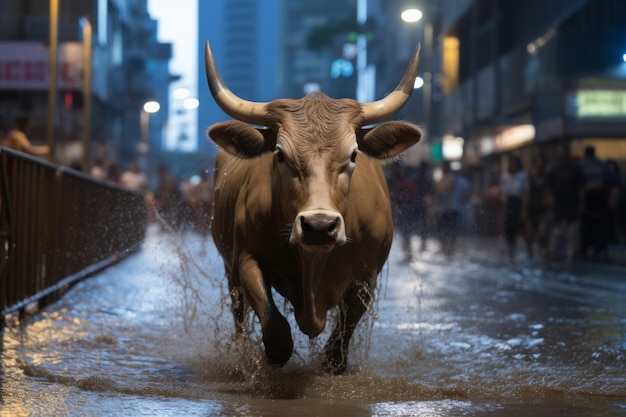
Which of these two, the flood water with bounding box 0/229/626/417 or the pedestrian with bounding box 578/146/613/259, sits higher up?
the pedestrian with bounding box 578/146/613/259

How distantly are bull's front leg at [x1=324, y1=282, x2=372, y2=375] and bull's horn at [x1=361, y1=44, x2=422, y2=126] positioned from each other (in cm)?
108

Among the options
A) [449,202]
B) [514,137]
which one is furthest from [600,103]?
[514,137]

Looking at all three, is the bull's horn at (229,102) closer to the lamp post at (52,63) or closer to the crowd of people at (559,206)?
the crowd of people at (559,206)

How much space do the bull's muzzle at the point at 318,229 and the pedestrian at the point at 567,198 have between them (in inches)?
535

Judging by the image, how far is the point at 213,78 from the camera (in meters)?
7.86

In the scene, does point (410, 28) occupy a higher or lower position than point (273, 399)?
higher

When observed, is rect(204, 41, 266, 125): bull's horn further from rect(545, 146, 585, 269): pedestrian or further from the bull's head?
rect(545, 146, 585, 269): pedestrian

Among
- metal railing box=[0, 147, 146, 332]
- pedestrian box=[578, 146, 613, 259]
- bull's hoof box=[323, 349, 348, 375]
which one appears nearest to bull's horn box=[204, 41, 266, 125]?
bull's hoof box=[323, 349, 348, 375]

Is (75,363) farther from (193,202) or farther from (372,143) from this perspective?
(193,202)

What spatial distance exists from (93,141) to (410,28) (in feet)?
106

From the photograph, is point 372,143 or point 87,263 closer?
point 372,143

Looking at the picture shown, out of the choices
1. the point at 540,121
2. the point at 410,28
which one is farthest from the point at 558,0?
the point at 410,28

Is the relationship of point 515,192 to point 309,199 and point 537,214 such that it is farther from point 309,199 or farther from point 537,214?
point 309,199

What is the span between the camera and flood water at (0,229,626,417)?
21.5ft
